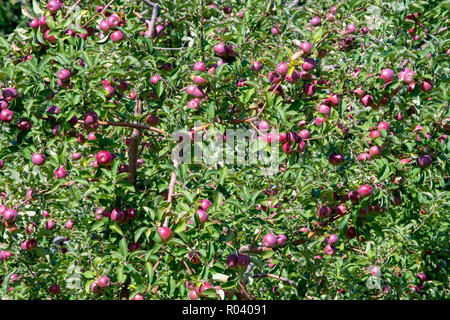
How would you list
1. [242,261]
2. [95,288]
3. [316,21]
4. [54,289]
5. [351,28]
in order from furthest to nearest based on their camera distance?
[316,21] < [351,28] < [54,289] < [95,288] < [242,261]

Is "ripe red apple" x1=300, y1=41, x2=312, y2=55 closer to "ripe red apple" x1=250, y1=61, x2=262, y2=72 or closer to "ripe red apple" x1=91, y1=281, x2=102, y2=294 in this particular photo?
"ripe red apple" x1=250, y1=61, x2=262, y2=72

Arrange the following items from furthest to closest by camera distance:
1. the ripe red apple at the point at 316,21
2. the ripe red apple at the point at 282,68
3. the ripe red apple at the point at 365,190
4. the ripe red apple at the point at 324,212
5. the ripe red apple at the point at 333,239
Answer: the ripe red apple at the point at 316,21 → the ripe red apple at the point at 333,239 → the ripe red apple at the point at 324,212 → the ripe red apple at the point at 365,190 → the ripe red apple at the point at 282,68

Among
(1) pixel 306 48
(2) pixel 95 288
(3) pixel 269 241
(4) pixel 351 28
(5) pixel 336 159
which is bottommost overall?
(2) pixel 95 288

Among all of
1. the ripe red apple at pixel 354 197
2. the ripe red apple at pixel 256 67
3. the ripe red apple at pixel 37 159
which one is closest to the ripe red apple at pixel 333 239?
the ripe red apple at pixel 354 197

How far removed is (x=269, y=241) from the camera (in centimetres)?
254

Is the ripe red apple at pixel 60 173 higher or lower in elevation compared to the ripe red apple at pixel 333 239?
higher

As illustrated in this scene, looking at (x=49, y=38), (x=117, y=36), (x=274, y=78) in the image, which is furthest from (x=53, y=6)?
(x=274, y=78)

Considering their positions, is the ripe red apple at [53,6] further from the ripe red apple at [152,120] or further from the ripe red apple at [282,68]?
the ripe red apple at [282,68]

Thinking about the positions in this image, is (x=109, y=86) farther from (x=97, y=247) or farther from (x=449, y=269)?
(x=449, y=269)

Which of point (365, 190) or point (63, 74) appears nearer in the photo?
point (63, 74)

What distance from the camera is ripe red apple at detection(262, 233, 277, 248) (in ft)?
8.32

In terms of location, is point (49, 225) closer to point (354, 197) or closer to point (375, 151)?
point (354, 197)

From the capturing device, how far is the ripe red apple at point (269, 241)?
2.54 m

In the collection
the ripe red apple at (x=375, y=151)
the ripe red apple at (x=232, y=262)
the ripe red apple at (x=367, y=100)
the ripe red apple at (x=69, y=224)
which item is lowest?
the ripe red apple at (x=232, y=262)
